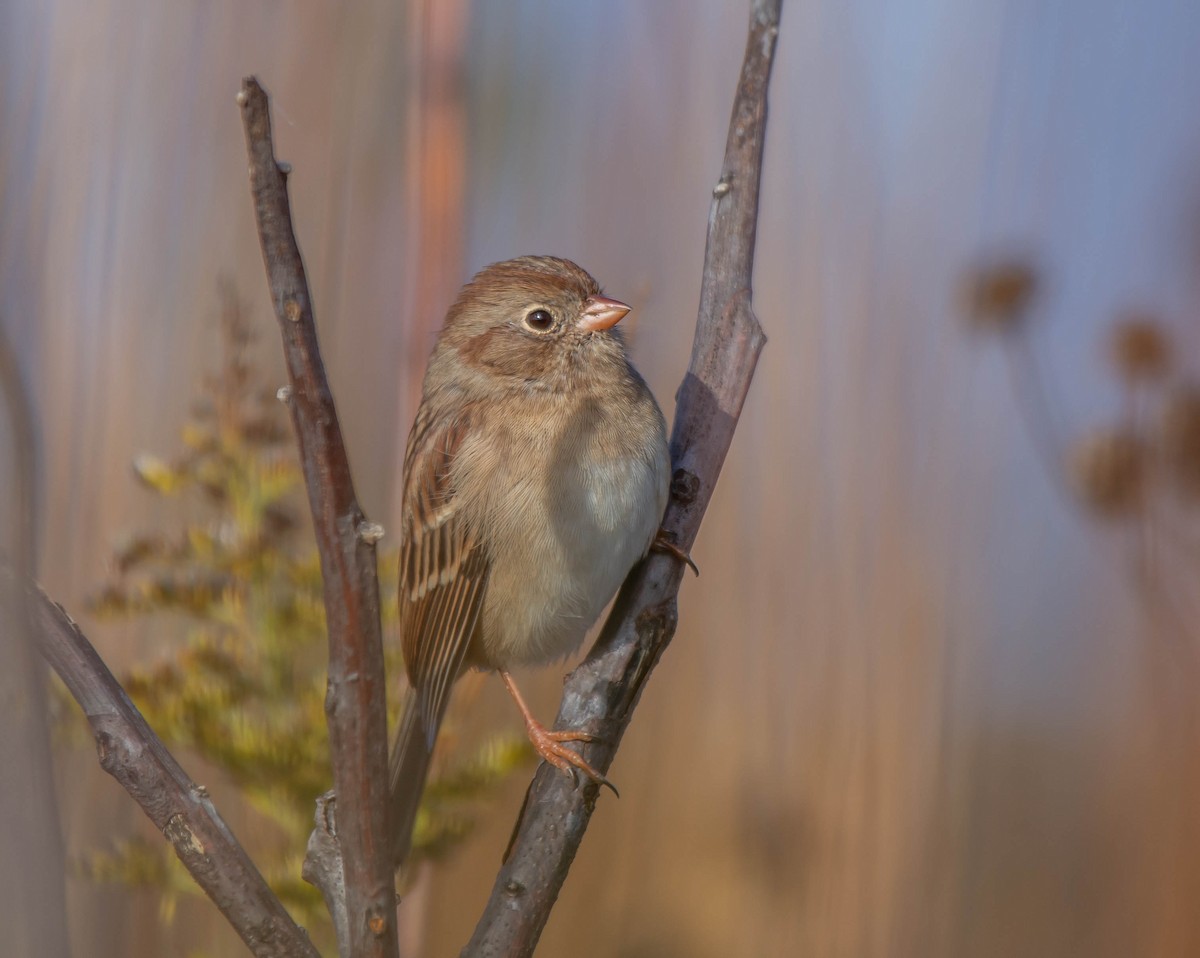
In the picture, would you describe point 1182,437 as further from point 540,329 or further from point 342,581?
point 342,581

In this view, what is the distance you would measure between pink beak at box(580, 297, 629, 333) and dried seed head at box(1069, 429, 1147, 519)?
4.22 ft

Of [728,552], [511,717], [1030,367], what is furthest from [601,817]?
[1030,367]

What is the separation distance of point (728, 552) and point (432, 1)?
1611mm

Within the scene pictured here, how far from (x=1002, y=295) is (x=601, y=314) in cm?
113

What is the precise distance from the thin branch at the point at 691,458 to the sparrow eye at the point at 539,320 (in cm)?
55

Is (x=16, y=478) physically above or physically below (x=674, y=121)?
below

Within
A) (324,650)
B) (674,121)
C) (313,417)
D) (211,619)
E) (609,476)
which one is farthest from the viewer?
(674,121)

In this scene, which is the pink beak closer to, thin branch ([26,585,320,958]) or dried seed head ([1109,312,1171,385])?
dried seed head ([1109,312,1171,385])

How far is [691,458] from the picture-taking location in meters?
2.29

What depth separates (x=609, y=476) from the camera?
2383mm

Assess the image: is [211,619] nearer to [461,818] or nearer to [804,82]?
[461,818]

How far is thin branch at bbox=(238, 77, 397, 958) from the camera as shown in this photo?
1.20m

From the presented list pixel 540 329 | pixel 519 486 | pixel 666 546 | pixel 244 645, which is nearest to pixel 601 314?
pixel 540 329

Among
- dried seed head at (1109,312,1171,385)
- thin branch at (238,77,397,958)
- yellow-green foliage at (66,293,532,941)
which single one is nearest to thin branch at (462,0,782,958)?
thin branch at (238,77,397,958)
